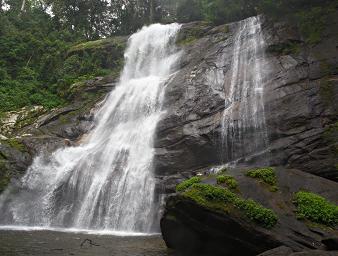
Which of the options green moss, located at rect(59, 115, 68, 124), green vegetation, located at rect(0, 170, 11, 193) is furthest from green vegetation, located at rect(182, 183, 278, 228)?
green moss, located at rect(59, 115, 68, 124)

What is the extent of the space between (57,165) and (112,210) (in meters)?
5.78

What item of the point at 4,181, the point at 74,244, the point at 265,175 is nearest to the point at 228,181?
the point at 265,175

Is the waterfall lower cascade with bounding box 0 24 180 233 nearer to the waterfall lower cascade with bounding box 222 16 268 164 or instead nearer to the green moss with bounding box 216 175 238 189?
the waterfall lower cascade with bounding box 222 16 268 164

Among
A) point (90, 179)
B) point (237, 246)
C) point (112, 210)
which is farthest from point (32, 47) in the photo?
point (237, 246)

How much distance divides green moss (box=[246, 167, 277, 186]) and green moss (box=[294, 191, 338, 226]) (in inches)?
39.1

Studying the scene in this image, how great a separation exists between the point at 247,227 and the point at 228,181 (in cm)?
205

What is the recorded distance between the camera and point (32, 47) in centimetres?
4234

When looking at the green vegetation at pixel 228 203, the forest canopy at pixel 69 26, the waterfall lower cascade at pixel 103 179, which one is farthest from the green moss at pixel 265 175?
the forest canopy at pixel 69 26

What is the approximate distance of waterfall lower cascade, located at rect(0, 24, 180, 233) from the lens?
20.3m

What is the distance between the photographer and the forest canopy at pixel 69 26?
26.1 m

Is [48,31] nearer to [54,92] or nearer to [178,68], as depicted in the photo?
[54,92]

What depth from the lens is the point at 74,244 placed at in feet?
48.7

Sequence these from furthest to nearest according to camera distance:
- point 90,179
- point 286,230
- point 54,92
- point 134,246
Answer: point 54,92, point 90,179, point 134,246, point 286,230

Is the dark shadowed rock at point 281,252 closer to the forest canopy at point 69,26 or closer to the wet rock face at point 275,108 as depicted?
the wet rock face at point 275,108
